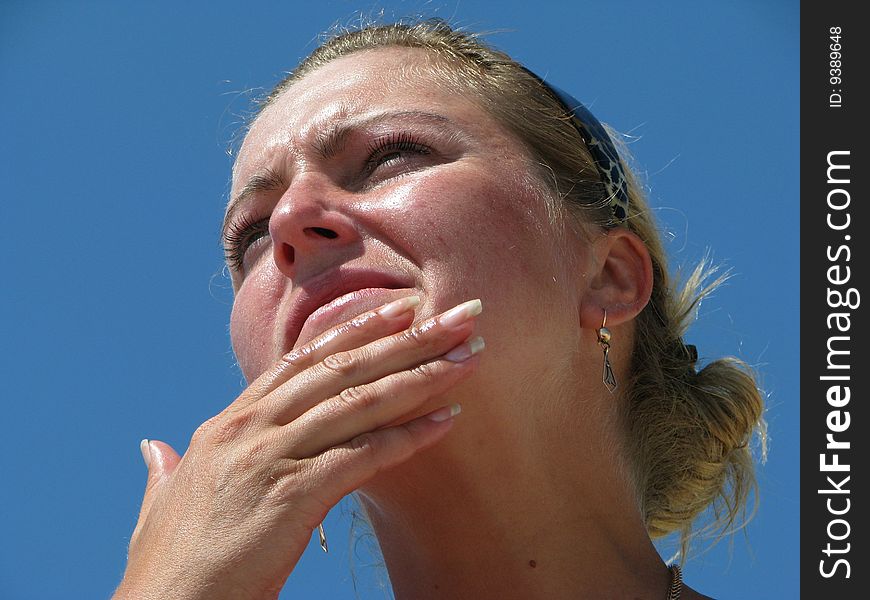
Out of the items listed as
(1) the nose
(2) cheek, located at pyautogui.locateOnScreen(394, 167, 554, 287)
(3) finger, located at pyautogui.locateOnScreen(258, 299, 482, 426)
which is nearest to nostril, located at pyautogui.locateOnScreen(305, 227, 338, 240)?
(1) the nose

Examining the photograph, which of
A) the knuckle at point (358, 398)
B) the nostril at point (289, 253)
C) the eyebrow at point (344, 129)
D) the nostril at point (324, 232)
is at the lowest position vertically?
the knuckle at point (358, 398)

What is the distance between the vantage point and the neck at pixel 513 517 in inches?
132

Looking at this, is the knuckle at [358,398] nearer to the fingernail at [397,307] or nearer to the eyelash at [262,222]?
the fingernail at [397,307]

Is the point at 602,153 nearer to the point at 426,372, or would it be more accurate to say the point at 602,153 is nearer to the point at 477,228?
the point at 477,228

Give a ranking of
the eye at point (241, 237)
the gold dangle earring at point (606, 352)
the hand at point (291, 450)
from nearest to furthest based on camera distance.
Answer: the hand at point (291, 450) < the gold dangle earring at point (606, 352) < the eye at point (241, 237)

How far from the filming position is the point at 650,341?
13.1 ft

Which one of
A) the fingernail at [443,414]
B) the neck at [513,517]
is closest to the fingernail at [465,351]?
the fingernail at [443,414]

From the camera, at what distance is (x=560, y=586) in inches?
132

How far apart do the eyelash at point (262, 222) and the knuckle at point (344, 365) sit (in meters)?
0.81

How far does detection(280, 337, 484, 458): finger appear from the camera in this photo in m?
2.68

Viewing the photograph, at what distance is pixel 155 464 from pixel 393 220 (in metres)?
1.16

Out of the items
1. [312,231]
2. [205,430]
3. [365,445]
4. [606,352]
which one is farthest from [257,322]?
[606,352]

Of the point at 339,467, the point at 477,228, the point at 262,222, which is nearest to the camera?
the point at 339,467
